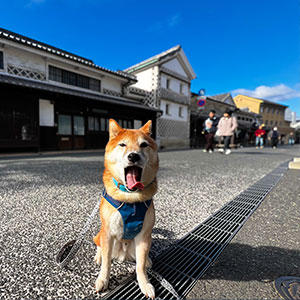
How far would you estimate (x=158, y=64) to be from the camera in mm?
14938

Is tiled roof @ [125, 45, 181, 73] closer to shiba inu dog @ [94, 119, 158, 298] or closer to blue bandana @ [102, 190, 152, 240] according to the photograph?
shiba inu dog @ [94, 119, 158, 298]

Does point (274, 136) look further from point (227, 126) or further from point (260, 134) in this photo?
point (227, 126)

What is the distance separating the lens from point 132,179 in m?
1.10

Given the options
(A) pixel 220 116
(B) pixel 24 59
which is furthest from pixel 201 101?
(B) pixel 24 59

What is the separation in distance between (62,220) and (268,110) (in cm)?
4378

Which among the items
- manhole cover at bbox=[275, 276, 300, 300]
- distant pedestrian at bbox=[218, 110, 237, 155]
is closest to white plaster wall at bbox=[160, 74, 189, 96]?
distant pedestrian at bbox=[218, 110, 237, 155]

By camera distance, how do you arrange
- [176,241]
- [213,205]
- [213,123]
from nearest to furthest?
1. [176,241]
2. [213,205]
3. [213,123]

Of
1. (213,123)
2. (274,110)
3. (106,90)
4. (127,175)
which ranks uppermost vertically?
(274,110)

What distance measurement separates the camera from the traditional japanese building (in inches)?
303

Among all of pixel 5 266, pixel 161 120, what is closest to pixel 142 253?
pixel 5 266

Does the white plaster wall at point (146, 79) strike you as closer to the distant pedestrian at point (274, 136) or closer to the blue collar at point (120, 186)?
the distant pedestrian at point (274, 136)

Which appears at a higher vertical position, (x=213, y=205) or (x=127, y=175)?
(x=127, y=175)

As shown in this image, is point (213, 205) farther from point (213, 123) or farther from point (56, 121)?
point (56, 121)

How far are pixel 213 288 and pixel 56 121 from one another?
10184 millimetres
